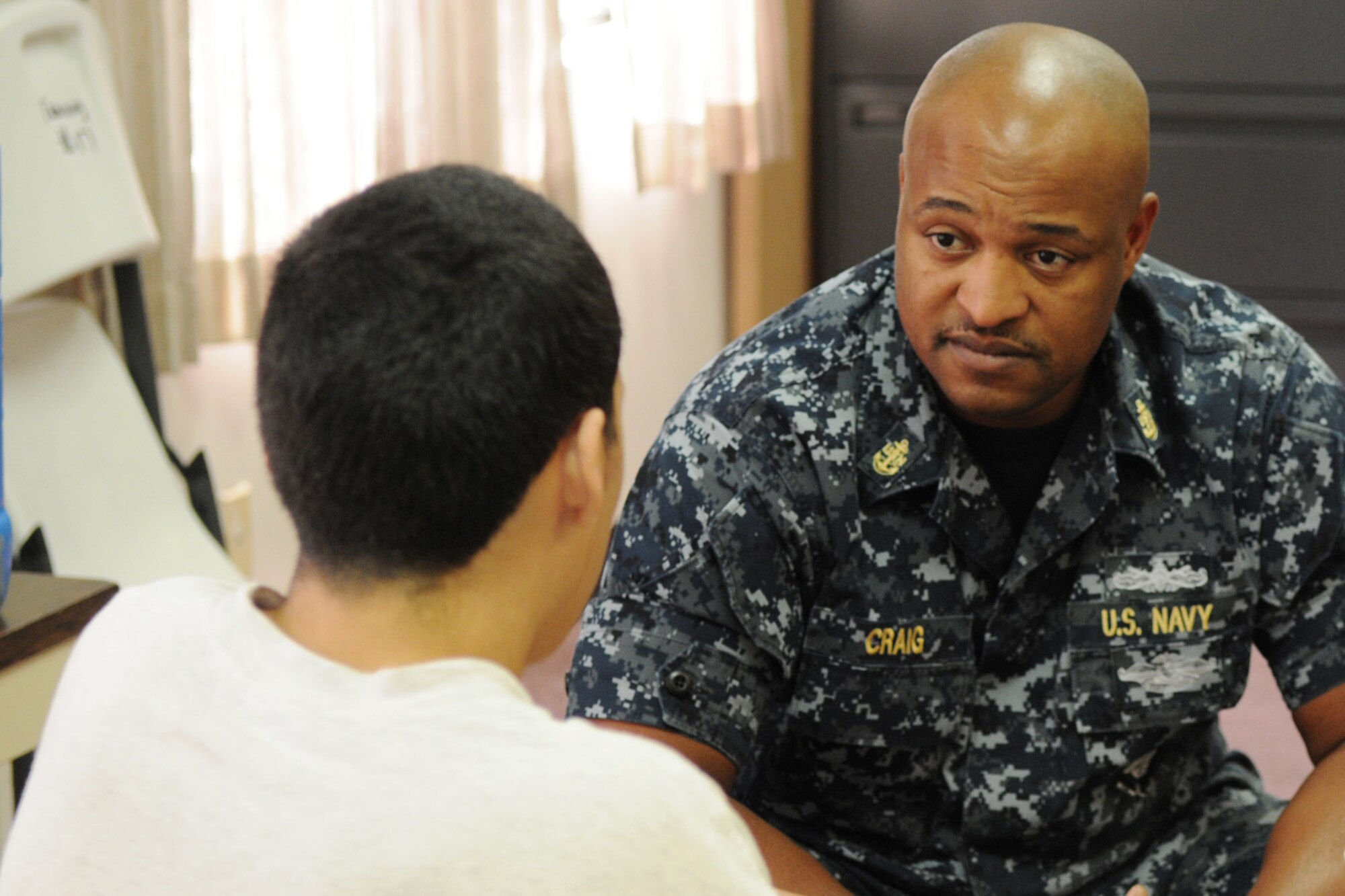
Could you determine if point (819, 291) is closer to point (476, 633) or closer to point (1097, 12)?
point (476, 633)

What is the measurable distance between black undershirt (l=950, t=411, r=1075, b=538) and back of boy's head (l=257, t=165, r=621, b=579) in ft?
2.56

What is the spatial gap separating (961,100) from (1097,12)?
2.46 m

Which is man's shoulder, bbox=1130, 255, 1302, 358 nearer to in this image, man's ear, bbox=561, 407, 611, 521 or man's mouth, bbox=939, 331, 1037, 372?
man's mouth, bbox=939, 331, 1037, 372

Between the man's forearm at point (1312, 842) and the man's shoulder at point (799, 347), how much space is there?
59cm

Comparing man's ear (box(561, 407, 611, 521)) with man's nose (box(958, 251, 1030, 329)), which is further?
man's nose (box(958, 251, 1030, 329))

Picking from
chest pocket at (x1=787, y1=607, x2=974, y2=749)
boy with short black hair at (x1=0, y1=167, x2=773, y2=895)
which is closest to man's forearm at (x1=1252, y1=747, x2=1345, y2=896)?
chest pocket at (x1=787, y1=607, x2=974, y2=749)

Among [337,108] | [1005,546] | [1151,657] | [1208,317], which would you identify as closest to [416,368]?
[1005,546]

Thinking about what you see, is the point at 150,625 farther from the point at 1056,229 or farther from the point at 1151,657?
the point at 1151,657

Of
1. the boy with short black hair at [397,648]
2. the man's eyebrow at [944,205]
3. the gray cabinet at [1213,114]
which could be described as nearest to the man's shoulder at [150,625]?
the boy with short black hair at [397,648]

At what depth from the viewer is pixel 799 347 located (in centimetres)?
153

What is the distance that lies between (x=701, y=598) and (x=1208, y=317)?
64 centimetres

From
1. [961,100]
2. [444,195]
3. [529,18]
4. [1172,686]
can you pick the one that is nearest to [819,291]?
[961,100]

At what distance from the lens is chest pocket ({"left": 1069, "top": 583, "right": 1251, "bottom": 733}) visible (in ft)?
4.92

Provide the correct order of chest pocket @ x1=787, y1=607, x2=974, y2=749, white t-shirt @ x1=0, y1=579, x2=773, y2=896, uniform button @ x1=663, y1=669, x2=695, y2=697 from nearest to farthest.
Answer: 1. white t-shirt @ x1=0, y1=579, x2=773, y2=896
2. uniform button @ x1=663, y1=669, x2=695, y2=697
3. chest pocket @ x1=787, y1=607, x2=974, y2=749
